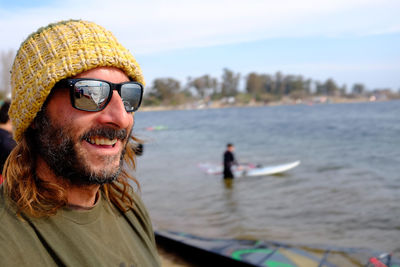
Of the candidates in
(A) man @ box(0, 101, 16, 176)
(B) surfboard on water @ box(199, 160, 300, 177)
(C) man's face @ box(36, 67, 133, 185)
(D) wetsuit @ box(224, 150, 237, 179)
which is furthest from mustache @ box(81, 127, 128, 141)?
(B) surfboard on water @ box(199, 160, 300, 177)

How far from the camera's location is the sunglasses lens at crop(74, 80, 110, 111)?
1414 mm

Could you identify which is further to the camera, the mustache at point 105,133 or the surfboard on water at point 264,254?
the surfboard on water at point 264,254

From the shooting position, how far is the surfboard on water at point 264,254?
5641mm

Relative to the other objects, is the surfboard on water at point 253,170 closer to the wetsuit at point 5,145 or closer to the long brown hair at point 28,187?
the wetsuit at point 5,145

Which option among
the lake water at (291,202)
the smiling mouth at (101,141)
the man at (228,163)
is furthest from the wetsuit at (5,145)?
the man at (228,163)

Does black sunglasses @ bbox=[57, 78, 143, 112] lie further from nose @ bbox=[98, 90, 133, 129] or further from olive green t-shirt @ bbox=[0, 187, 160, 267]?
olive green t-shirt @ bbox=[0, 187, 160, 267]

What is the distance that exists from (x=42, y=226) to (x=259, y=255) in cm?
503

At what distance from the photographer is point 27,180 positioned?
4.57 ft

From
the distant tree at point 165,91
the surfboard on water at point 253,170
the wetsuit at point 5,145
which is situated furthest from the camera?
the distant tree at point 165,91

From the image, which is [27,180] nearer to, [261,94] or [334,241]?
[334,241]

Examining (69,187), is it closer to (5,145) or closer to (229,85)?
(5,145)

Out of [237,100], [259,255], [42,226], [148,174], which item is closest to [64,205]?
[42,226]

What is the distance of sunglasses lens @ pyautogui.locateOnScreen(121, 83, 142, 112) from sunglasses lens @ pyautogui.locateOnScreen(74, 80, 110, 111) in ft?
0.31

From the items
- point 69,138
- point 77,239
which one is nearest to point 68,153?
point 69,138
